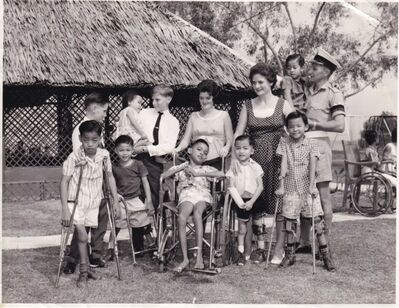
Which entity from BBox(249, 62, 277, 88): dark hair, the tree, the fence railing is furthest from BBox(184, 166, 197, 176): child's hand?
the tree

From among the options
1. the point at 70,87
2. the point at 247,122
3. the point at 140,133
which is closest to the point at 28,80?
the point at 70,87

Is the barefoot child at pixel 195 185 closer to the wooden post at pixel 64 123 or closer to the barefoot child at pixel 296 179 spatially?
the barefoot child at pixel 296 179

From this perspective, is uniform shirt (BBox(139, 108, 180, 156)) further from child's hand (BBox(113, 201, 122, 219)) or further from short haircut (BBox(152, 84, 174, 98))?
child's hand (BBox(113, 201, 122, 219))

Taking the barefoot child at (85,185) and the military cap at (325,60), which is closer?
the barefoot child at (85,185)

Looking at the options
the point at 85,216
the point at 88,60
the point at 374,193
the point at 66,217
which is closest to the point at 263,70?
the point at 85,216

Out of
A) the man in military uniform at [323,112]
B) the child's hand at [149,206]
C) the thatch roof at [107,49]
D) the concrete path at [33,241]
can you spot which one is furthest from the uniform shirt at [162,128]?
the thatch roof at [107,49]

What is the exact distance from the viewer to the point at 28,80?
32.9 ft

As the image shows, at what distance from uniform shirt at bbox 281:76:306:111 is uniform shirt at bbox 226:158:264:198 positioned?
904 millimetres

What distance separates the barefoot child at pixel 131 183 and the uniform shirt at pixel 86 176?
47cm

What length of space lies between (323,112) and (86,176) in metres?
2.33

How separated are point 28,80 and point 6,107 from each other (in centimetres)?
156

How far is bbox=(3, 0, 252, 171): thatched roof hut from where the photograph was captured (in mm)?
10411

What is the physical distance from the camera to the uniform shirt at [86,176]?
4.95m

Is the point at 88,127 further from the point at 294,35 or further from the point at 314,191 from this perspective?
the point at 294,35
